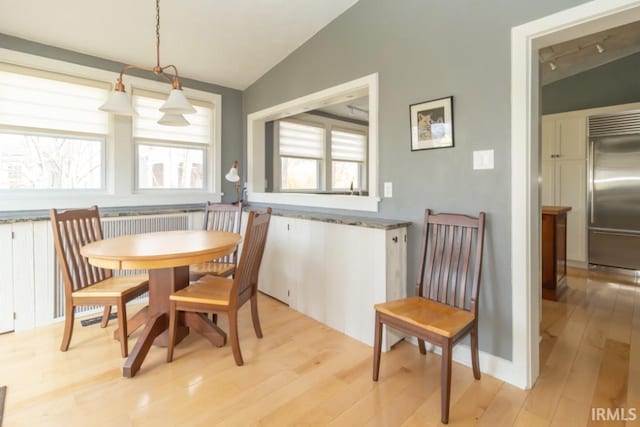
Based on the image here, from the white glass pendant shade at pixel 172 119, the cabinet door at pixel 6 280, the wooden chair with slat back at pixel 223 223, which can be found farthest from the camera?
the wooden chair with slat back at pixel 223 223

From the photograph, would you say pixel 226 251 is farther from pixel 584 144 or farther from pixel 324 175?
pixel 584 144

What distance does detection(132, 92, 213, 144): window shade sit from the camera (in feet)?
10.9

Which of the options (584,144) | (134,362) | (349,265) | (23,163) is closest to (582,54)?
(584,144)

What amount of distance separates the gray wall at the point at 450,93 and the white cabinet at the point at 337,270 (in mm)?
285

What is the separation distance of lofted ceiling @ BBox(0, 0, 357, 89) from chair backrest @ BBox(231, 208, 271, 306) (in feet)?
5.79

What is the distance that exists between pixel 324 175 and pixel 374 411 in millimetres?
3876

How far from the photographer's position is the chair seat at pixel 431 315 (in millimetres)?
1688

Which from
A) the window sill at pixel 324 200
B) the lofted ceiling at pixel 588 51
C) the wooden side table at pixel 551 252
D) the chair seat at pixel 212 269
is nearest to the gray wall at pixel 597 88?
the lofted ceiling at pixel 588 51

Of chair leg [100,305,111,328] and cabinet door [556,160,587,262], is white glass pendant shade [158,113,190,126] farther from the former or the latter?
cabinet door [556,160,587,262]

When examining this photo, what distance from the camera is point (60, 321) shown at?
2.75 m

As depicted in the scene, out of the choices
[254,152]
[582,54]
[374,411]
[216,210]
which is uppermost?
[582,54]

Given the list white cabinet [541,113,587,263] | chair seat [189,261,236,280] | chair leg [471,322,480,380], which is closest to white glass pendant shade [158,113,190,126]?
chair seat [189,261,236,280]

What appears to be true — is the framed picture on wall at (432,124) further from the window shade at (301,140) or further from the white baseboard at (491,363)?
the window shade at (301,140)

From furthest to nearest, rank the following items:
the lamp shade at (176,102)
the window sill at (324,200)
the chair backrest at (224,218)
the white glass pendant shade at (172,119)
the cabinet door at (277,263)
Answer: the cabinet door at (277,263) → the chair backrest at (224,218) → the window sill at (324,200) → the white glass pendant shade at (172,119) → the lamp shade at (176,102)
